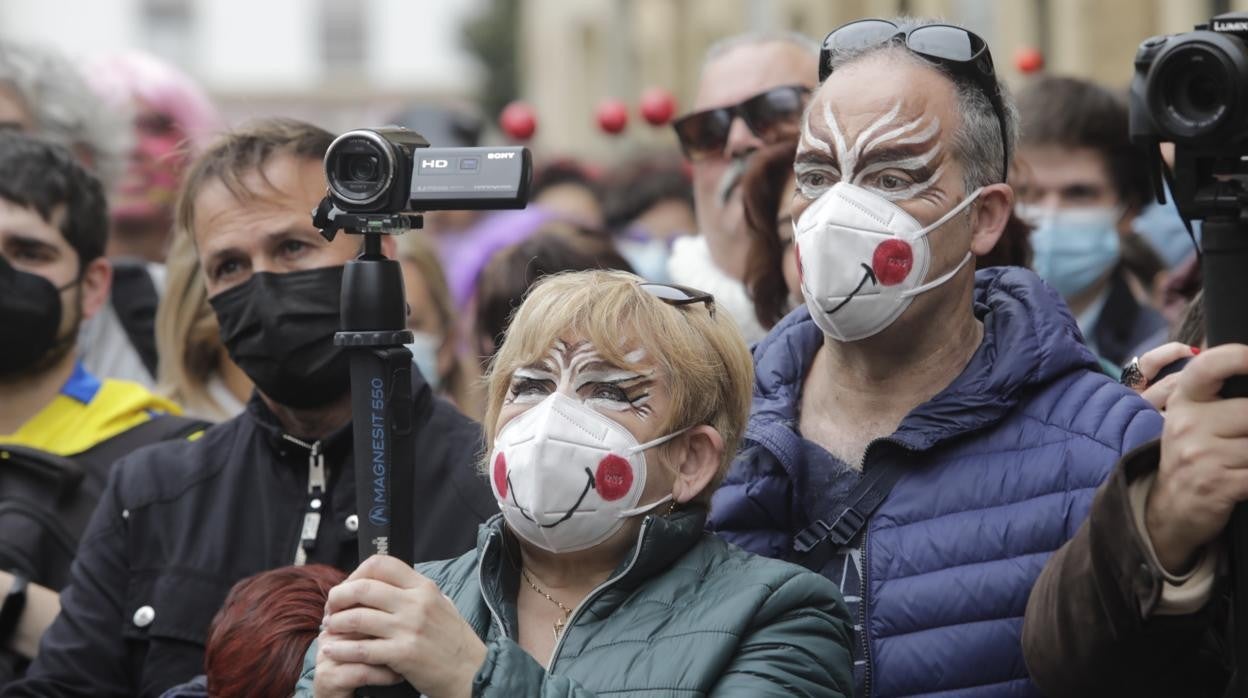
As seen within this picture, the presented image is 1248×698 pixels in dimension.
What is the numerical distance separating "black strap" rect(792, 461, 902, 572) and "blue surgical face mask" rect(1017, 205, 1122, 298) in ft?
8.62

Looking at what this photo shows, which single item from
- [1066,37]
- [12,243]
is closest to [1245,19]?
[12,243]

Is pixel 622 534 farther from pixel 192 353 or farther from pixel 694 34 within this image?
pixel 694 34

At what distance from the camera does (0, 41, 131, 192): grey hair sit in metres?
7.34

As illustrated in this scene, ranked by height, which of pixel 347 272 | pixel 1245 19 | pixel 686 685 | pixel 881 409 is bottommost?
pixel 686 685

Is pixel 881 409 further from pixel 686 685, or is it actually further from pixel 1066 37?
pixel 1066 37

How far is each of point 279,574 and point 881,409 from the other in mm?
1247

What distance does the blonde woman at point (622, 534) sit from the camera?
3422mm

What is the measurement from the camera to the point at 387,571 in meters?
3.05

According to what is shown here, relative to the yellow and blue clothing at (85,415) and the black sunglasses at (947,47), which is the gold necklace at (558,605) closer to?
the black sunglasses at (947,47)

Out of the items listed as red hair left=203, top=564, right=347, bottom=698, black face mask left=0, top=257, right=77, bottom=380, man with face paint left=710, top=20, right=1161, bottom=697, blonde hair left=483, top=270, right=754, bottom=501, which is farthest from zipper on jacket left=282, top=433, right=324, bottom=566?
black face mask left=0, top=257, right=77, bottom=380

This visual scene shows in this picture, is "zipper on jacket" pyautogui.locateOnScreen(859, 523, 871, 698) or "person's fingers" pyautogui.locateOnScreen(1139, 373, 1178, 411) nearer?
"zipper on jacket" pyautogui.locateOnScreen(859, 523, 871, 698)

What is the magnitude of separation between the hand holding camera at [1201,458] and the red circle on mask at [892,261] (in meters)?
0.91

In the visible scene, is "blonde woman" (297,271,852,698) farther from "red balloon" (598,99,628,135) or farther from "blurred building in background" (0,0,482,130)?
"blurred building in background" (0,0,482,130)

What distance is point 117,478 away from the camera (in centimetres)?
470
